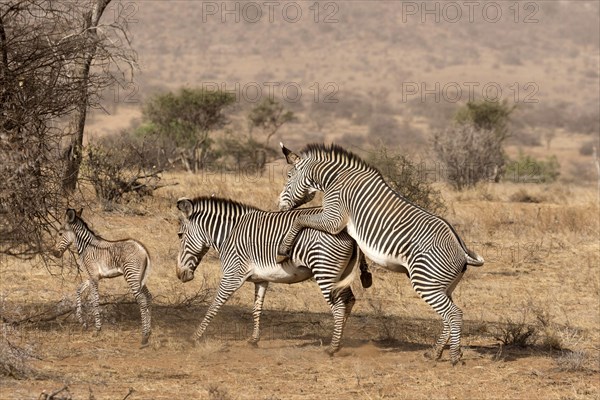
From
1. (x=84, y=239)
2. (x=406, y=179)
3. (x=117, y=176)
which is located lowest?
(x=117, y=176)

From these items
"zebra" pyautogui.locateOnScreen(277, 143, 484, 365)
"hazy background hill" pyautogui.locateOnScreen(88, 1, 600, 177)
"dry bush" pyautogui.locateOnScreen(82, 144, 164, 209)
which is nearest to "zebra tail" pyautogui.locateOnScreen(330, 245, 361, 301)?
"zebra" pyautogui.locateOnScreen(277, 143, 484, 365)

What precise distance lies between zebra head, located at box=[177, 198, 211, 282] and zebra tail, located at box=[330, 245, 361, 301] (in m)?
1.62

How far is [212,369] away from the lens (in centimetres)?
1009

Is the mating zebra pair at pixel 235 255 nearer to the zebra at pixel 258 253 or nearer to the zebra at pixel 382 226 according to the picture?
the zebra at pixel 258 253

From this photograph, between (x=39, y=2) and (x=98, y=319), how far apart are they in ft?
11.3

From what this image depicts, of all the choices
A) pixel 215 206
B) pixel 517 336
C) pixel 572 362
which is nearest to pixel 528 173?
pixel 517 336

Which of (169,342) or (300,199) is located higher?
(300,199)

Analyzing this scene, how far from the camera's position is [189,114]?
30.7 m

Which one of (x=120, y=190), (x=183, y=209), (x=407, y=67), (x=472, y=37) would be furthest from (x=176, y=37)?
(x=183, y=209)

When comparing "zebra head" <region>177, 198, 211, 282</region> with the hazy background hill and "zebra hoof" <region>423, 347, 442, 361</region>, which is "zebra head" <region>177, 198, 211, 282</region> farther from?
the hazy background hill

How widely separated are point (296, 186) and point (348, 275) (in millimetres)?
1224

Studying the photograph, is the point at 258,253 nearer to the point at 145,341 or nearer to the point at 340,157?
the point at 340,157

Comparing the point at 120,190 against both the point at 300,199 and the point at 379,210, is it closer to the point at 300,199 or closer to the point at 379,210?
the point at 300,199

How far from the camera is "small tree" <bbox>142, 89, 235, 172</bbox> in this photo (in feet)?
98.5
